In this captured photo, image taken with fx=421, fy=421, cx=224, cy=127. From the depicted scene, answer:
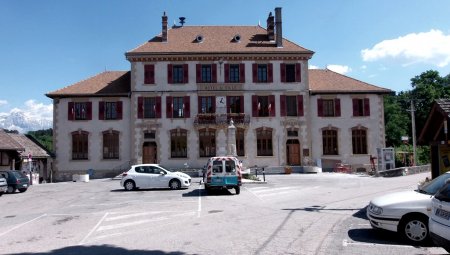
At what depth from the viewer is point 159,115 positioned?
39.7 metres

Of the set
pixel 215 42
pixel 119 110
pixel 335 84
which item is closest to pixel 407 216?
pixel 335 84

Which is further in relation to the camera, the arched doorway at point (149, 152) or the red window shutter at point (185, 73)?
the red window shutter at point (185, 73)

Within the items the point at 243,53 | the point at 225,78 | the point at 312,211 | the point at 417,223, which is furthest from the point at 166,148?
the point at 417,223

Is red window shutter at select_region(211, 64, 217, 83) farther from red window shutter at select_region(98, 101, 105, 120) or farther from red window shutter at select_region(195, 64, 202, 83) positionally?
red window shutter at select_region(98, 101, 105, 120)

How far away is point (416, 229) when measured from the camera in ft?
30.2

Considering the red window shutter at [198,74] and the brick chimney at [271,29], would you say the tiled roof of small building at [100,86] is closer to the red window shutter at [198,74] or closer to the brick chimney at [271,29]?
the red window shutter at [198,74]

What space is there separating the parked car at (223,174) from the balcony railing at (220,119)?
Answer: 1911 cm

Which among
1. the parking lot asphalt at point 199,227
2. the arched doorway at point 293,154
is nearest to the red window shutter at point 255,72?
the arched doorway at point 293,154

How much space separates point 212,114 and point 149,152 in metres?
6.97

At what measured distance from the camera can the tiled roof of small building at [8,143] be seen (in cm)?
3231

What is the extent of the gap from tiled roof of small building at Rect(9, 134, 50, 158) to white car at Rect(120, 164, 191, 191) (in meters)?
16.5

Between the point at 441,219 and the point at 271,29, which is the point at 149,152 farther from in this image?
the point at 441,219

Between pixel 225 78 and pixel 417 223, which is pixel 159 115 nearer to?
pixel 225 78

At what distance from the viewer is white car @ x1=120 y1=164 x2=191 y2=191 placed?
23156 mm
